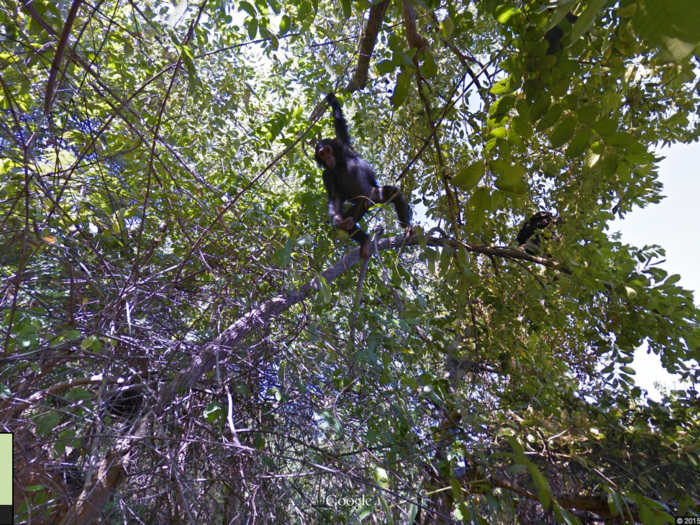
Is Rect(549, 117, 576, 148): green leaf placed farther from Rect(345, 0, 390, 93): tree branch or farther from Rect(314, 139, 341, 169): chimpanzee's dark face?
Rect(314, 139, 341, 169): chimpanzee's dark face

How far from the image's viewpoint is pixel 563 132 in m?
0.88

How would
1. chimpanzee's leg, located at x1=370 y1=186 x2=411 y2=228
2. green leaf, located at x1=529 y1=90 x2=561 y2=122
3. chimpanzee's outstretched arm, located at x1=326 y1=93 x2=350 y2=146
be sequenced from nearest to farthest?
1. green leaf, located at x1=529 y1=90 x2=561 y2=122
2. chimpanzee's leg, located at x1=370 y1=186 x2=411 y2=228
3. chimpanzee's outstretched arm, located at x1=326 y1=93 x2=350 y2=146

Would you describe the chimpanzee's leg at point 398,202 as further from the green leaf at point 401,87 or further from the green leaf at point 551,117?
the green leaf at point 551,117

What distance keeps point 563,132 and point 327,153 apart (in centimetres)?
277

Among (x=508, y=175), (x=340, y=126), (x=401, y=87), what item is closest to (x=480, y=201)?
(x=508, y=175)

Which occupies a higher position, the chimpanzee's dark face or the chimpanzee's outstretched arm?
the chimpanzee's outstretched arm

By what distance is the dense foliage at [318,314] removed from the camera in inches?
60.6

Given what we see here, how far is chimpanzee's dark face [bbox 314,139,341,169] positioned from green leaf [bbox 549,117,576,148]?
9.03 feet

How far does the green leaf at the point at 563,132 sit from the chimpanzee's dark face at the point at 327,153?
9.03 ft

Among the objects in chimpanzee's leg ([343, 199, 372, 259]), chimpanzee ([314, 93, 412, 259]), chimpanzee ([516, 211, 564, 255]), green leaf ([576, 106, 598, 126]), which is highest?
chimpanzee ([314, 93, 412, 259])

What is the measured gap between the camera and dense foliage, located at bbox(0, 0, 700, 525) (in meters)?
1.54

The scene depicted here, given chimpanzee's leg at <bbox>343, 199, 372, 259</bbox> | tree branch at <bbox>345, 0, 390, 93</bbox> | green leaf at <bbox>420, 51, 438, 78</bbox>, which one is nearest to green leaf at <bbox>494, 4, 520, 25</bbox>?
green leaf at <bbox>420, 51, 438, 78</bbox>

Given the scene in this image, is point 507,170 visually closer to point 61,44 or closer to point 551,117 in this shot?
point 551,117

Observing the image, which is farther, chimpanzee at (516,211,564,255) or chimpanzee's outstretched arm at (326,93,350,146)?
chimpanzee's outstretched arm at (326,93,350,146)
